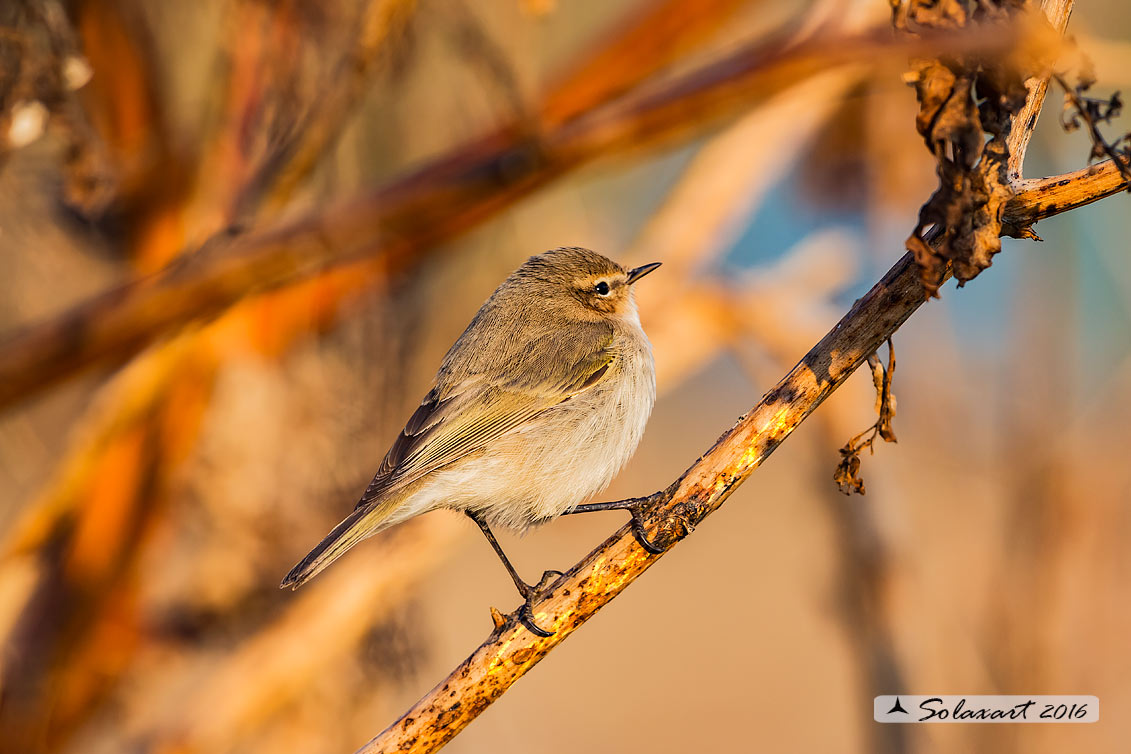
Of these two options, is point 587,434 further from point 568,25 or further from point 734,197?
point 568,25

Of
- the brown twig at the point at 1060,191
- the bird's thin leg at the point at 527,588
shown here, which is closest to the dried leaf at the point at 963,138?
the brown twig at the point at 1060,191

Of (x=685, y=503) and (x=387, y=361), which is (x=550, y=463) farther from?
(x=387, y=361)

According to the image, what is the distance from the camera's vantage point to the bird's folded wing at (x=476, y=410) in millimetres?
2621

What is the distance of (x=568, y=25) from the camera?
4789 mm

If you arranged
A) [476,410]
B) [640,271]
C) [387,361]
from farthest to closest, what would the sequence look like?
[387,361]
[640,271]
[476,410]

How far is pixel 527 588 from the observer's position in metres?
2.23

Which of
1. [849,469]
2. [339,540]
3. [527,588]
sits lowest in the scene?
[849,469]

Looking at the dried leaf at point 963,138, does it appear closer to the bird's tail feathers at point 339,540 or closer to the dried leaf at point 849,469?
the dried leaf at point 849,469

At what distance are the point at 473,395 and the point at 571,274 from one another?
0.67 metres

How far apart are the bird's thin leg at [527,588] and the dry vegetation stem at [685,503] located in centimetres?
2

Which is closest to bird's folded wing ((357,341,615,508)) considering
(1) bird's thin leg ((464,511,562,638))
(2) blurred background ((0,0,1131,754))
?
(1) bird's thin leg ((464,511,562,638))

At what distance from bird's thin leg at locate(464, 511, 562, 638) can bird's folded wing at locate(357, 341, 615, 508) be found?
0.23m

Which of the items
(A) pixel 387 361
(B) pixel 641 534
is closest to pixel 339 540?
(B) pixel 641 534

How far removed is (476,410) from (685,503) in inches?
42.5
